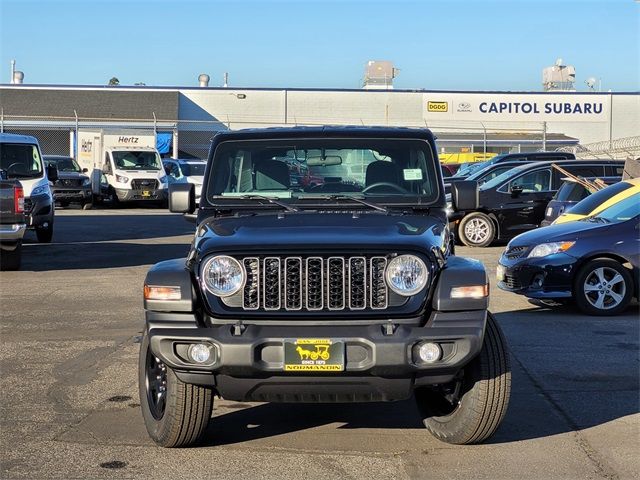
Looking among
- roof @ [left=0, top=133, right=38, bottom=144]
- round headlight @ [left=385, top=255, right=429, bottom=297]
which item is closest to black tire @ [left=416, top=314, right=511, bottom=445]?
round headlight @ [left=385, top=255, right=429, bottom=297]

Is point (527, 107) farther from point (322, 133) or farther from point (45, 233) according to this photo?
point (322, 133)

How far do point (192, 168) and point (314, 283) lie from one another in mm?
30348

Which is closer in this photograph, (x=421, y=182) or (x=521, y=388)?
(x=421, y=182)

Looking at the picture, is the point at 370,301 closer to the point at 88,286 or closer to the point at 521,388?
the point at 521,388

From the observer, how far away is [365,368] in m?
5.06

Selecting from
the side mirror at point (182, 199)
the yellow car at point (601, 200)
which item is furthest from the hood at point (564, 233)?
the side mirror at point (182, 199)

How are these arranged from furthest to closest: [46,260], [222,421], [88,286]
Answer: [46,260] → [88,286] → [222,421]

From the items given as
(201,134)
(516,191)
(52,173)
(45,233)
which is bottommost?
(45,233)

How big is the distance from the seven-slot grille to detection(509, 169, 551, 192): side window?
1409 cm

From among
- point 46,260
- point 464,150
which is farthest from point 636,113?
point 46,260

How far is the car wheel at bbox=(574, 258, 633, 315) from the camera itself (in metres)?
10.6

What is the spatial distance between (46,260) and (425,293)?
12.1 metres

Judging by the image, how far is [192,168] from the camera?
35.2 metres

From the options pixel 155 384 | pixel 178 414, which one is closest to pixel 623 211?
pixel 155 384
